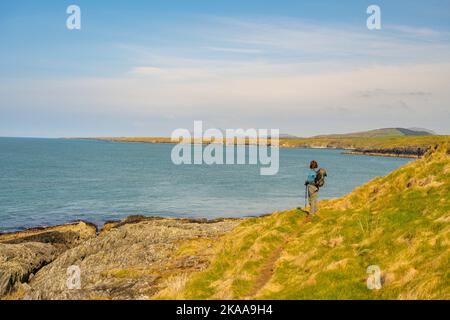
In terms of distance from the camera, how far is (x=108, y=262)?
1204 inches

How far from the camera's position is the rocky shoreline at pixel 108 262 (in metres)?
20.6

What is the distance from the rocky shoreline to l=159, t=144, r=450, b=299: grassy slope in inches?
109

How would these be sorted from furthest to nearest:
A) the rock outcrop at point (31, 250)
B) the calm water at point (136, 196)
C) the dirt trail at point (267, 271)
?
the calm water at point (136, 196) < the rock outcrop at point (31, 250) < the dirt trail at point (267, 271)

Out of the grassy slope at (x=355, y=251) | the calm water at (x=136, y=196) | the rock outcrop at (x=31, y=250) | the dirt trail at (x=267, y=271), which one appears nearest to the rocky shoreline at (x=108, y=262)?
the rock outcrop at (x=31, y=250)

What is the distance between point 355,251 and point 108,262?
20657 mm

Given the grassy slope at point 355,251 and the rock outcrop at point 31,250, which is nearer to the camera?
the grassy slope at point 355,251

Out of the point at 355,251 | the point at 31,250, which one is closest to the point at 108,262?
the point at 31,250

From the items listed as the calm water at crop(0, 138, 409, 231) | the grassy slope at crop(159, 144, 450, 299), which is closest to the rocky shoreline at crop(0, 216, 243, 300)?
the grassy slope at crop(159, 144, 450, 299)

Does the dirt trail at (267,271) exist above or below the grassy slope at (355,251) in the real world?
below

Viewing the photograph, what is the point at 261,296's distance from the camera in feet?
47.0

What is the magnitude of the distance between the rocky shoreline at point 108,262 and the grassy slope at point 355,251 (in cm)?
276

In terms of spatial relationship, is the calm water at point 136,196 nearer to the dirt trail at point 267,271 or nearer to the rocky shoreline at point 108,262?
the rocky shoreline at point 108,262

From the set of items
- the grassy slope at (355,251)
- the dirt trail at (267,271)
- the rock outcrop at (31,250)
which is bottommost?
the rock outcrop at (31,250)
